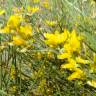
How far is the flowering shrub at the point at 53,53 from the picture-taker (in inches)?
34.7

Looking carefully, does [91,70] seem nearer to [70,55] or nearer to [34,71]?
[70,55]

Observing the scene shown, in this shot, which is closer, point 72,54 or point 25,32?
point 72,54

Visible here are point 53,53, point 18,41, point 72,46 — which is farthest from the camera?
point 53,53

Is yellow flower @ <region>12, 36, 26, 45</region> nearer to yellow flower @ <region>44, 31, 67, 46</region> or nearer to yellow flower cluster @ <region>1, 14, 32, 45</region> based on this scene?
yellow flower cluster @ <region>1, 14, 32, 45</region>

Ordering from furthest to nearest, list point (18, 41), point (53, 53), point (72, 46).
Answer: point (53, 53) → point (18, 41) → point (72, 46)

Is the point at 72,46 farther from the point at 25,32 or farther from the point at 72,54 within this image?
the point at 25,32

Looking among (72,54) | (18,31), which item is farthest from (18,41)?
(72,54)

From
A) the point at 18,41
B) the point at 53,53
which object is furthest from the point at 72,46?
the point at 53,53

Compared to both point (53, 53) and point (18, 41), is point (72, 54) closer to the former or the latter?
point (18, 41)

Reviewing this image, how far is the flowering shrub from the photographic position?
0.88m

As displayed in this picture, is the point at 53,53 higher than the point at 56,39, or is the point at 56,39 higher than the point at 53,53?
the point at 56,39

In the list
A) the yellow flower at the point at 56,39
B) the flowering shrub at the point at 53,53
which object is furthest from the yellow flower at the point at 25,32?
the yellow flower at the point at 56,39

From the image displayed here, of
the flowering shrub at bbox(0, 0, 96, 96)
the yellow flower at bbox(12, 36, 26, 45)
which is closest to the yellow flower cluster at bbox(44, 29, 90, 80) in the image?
the flowering shrub at bbox(0, 0, 96, 96)

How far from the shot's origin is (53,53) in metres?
1.23
